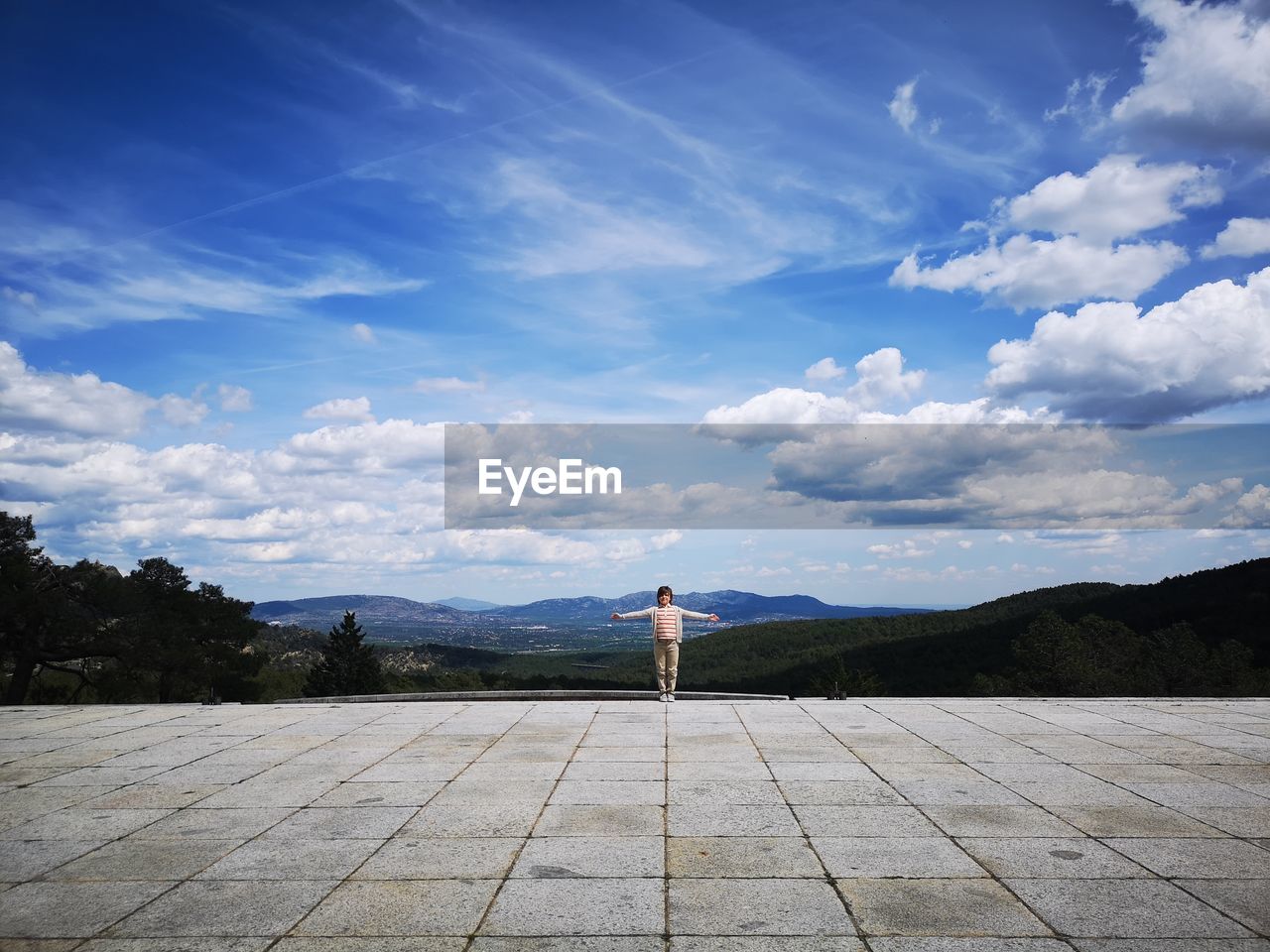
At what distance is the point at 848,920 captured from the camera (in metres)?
5.18

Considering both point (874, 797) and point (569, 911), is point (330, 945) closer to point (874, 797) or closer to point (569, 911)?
point (569, 911)

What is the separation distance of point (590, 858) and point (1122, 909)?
11.0ft

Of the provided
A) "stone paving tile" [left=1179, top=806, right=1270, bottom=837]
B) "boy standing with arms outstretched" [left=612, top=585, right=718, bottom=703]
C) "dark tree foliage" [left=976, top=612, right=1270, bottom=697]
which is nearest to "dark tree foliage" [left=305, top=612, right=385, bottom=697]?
"dark tree foliage" [left=976, top=612, right=1270, bottom=697]

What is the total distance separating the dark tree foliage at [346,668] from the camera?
8219 cm

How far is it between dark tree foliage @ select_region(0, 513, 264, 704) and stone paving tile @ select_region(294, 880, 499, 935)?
40.5m

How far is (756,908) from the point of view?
17.5 ft

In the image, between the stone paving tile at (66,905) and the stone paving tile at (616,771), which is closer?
the stone paving tile at (66,905)

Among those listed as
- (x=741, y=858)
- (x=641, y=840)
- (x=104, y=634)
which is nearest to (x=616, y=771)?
(x=641, y=840)

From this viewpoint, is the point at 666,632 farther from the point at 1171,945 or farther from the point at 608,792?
the point at 1171,945

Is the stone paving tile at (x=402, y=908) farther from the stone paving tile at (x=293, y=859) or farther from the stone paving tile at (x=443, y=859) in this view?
the stone paving tile at (x=293, y=859)

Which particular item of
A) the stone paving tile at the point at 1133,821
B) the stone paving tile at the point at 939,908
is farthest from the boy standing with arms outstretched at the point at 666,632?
the stone paving tile at the point at 939,908

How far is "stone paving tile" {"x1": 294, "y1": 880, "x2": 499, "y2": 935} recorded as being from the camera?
5.11 metres

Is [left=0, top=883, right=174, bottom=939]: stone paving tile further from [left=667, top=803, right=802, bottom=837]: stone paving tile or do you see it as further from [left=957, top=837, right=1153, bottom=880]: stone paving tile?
[left=957, top=837, right=1153, bottom=880]: stone paving tile

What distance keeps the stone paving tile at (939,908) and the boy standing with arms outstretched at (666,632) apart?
9.00m
